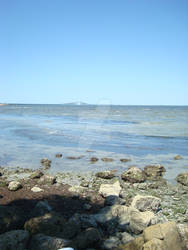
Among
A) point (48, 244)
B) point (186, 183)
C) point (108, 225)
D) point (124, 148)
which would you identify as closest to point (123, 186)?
point (186, 183)

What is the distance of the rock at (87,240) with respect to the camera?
204 inches

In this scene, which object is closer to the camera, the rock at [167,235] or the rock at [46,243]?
the rock at [46,243]

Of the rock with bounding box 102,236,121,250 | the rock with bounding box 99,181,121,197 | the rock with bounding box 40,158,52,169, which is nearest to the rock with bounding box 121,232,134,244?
the rock with bounding box 102,236,121,250

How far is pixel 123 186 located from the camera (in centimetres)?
1098

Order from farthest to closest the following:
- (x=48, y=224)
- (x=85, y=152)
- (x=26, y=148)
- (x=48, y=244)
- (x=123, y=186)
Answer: (x=26, y=148) < (x=85, y=152) < (x=123, y=186) < (x=48, y=224) < (x=48, y=244)

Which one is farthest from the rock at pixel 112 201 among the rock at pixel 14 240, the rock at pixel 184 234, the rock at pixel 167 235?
the rock at pixel 14 240

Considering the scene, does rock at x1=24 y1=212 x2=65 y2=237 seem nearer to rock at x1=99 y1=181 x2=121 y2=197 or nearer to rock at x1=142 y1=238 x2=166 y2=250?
rock at x1=142 y1=238 x2=166 y2=250

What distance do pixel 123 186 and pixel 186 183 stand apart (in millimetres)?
3095

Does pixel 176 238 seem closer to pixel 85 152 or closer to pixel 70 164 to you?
pixel 70 164

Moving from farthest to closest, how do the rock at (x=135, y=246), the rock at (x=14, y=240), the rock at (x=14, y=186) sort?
the rock at (x=14, y=186)
the rock at (x=135, y=246)
the rock at (x=14, y=240)

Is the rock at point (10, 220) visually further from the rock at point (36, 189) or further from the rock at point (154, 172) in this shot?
the rock at point (154, 172)

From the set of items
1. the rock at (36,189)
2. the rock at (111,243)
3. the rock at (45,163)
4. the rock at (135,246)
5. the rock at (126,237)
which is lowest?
the rock at (45,163)

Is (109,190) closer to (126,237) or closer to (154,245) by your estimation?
(126,237)

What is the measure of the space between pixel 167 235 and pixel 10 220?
3945mm
